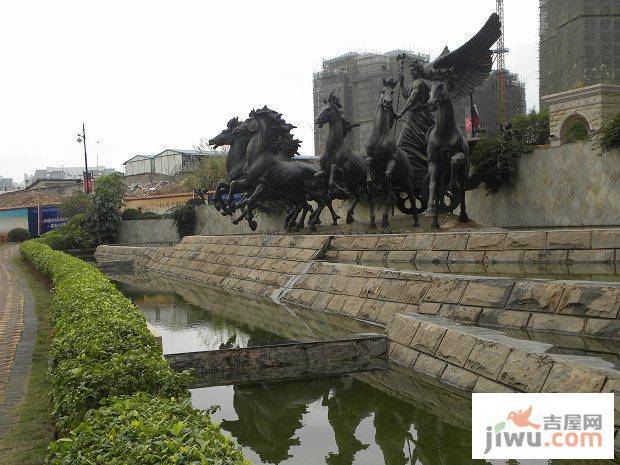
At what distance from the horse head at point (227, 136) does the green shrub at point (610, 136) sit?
10074mm

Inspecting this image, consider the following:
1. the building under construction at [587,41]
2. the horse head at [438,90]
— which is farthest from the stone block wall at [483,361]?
the building under construction at [587,41]

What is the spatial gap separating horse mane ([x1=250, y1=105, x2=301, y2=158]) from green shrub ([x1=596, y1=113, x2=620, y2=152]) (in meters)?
7.97

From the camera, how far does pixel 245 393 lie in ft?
20.0

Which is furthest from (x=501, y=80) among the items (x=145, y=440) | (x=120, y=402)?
(x=145, y=440)

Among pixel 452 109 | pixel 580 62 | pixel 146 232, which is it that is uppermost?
pixel 580 62

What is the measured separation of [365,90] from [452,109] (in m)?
32.0

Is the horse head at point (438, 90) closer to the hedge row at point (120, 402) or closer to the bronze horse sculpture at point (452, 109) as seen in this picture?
the bronze horse sculpture at point (452, 109)

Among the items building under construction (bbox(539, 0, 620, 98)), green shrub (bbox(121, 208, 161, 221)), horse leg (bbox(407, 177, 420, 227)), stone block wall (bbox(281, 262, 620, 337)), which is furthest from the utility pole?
stone block wall (bbox(281, 262, 620, 337))

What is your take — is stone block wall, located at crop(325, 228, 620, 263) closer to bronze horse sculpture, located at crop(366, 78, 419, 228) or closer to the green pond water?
bronze horse sculpture, located at crop(366, 78, 419, 228)

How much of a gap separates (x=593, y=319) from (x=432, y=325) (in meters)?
1.53

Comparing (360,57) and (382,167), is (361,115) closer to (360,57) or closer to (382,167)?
(360,57)

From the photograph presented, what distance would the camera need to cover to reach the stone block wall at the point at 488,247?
8.30 meters

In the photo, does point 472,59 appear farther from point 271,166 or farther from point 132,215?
point 132,215

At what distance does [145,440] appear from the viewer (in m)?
2.78
